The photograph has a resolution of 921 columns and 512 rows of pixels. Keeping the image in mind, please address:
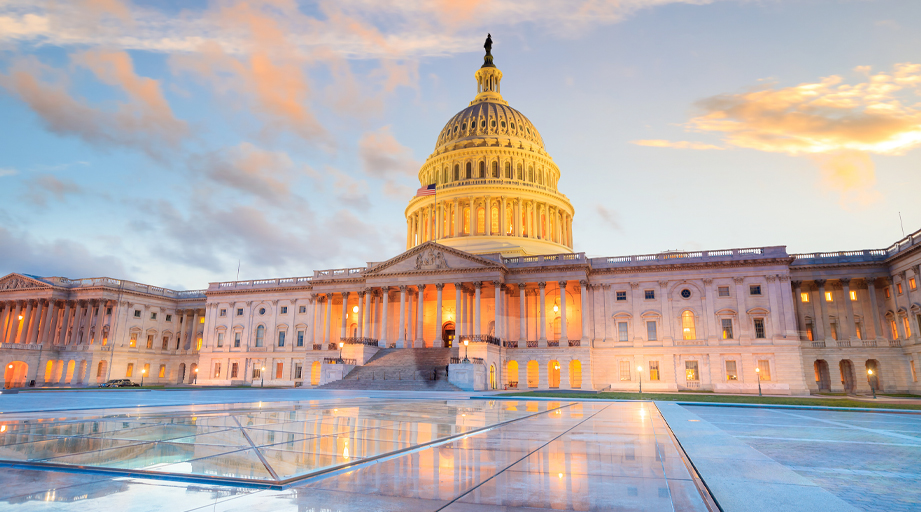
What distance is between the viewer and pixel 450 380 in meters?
52.0

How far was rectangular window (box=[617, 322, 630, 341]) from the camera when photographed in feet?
217

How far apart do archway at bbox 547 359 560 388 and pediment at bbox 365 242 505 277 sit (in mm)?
12678

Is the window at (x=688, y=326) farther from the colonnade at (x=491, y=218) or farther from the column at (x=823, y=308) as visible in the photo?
the colonnade at (x=491, y=218)

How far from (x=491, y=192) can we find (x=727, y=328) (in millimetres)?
39514

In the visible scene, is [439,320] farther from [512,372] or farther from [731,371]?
[731,371]

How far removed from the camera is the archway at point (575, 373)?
208 feet

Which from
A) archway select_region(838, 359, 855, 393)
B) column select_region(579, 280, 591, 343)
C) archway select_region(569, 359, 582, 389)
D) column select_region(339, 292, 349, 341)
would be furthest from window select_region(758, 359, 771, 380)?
column select_region(339, 292, 349, 341)

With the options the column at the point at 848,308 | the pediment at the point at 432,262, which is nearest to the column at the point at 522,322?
the pediment at the point at 432,262

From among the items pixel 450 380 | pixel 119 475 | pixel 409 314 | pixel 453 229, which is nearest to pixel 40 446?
pixel 119 475

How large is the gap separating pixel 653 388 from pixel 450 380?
24468 mm

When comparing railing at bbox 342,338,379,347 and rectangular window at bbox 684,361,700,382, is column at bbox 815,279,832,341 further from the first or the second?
railing at bbox 342,338,379,347

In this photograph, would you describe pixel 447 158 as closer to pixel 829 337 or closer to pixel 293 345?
pixel 293 345

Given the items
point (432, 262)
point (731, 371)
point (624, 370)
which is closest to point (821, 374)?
point (731, 371)

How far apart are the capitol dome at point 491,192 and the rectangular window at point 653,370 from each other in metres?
23.9
